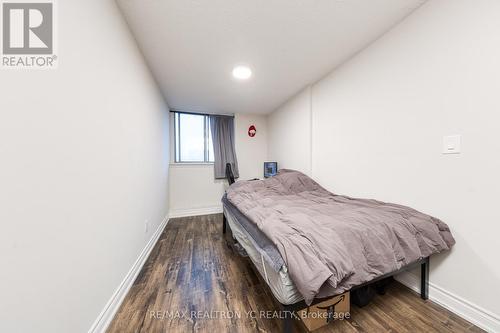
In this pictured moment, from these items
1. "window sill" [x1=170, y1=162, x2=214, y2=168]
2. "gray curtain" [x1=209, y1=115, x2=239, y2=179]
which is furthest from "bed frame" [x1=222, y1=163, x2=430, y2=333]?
"window sill" [x1=170, y1=162, x2=214, y2=168]

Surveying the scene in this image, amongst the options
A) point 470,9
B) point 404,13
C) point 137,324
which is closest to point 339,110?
point 404,13

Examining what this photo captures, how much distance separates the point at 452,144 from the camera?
3.98 ft

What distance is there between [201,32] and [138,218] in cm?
184

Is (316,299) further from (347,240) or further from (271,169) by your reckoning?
(271,169)

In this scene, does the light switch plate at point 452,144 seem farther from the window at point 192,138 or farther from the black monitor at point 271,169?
the window at point 192,138

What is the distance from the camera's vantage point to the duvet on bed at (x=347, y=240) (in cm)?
85

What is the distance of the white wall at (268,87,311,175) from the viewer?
2.73 m

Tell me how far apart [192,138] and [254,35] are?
2600 millimetres

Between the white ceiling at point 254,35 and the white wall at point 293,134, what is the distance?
0.46 meters

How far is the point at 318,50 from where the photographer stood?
185 cm

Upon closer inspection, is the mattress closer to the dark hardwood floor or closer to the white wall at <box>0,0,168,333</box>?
the dark hardwood floor

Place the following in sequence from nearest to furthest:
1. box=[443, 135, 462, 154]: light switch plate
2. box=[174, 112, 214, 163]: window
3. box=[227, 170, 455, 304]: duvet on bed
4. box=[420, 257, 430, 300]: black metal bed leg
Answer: box=[227, 170, 455, 304]: duvet on bed, box=[443, 135, 462, 154]: light switch plate, box=[420, 257, 430, 300]: black metal bed leg, box=[174, 112, 214, 163]: window

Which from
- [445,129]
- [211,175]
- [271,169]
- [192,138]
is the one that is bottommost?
[211,175]

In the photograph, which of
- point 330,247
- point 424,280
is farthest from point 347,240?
point 424,280
